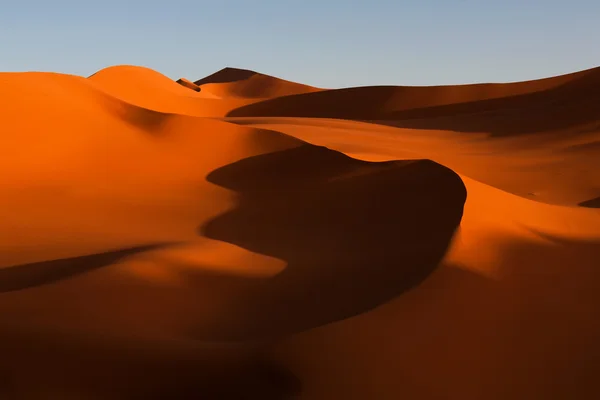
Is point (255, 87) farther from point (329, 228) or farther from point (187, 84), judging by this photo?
point (329, 228)

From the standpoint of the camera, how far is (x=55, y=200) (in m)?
7.18

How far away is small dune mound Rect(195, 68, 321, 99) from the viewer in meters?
42.5

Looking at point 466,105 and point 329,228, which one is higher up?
point 466,105

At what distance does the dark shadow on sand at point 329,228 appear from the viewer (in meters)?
4.29

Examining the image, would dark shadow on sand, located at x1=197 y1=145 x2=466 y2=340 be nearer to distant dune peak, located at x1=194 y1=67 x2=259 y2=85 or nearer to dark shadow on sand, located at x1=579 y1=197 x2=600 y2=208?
dark shadow on sand, located at x1=579 y1=197 x2=600 y2=208

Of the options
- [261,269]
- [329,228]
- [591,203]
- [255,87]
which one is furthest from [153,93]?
[261,269]

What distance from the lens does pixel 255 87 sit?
44.1 meters

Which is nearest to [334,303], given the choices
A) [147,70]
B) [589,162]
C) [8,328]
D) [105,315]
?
[105,315]

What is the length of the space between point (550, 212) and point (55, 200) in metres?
4.93

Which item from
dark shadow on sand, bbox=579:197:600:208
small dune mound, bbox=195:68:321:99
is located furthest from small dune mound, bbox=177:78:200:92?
dark shadow on sand, bbox=579:197:600:208

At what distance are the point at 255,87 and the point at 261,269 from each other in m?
40.0

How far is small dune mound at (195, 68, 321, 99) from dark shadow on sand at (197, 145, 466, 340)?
110ft

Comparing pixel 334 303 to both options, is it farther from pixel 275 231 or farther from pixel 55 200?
pixel 55 200

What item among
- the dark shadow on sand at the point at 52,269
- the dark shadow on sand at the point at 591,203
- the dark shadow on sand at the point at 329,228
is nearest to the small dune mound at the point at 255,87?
the dark shadow on sand at the point at 591,203
